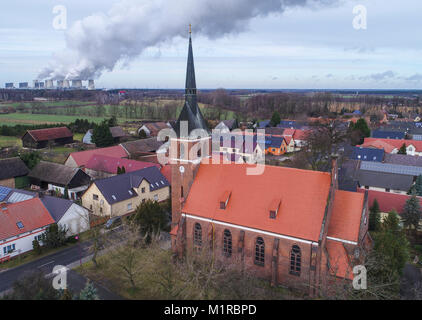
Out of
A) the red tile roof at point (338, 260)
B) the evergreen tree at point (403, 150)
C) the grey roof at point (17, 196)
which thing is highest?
the evergreen tree at point (403, 150)

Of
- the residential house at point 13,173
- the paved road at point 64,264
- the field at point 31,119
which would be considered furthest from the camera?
the field at point 31,119

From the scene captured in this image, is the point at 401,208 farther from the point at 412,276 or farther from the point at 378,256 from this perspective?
the point at 378,256

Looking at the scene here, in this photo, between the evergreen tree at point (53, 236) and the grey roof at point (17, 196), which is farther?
the grey roof at point (17, 196)

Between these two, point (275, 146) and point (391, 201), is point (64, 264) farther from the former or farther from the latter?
point (275, 146)

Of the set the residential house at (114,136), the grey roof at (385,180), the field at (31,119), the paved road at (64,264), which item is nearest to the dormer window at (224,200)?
the paved road at (64,264)

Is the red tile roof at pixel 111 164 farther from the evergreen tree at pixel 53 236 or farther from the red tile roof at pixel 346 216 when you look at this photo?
the red tile roof at pixel 346 216

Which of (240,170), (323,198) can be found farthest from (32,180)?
(323,198)

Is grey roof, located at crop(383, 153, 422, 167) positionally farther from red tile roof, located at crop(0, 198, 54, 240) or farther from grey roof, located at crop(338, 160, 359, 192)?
red tile roof, located at crop(0, 198, 54, 240)

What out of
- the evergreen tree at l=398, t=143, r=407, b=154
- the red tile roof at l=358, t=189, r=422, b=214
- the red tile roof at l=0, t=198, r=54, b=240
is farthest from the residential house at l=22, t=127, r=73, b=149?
the evergreen tree at l=398, t=143, r=407, b=154
